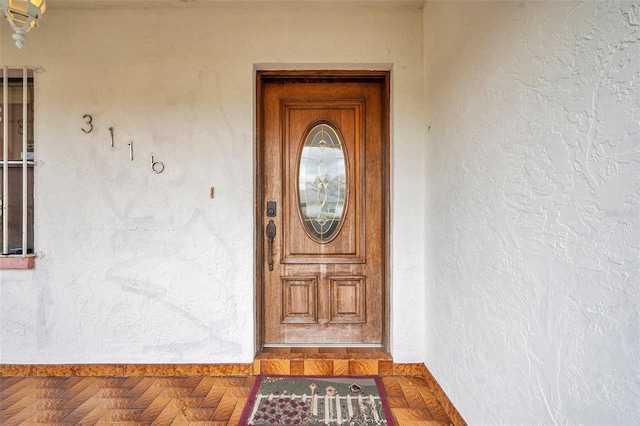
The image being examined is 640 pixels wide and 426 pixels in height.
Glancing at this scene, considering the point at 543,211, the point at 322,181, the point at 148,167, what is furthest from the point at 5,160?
the point at 543,211

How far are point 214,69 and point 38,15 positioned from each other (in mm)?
945

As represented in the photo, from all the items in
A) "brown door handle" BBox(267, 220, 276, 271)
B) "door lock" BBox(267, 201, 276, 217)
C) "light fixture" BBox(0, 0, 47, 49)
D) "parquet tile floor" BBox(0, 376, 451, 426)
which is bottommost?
"parquet tile floor" BBox(0, 376, 451, 426)

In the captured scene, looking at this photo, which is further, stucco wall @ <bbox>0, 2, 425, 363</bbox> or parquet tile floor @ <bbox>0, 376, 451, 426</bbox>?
stucco wall @ <bbox>0, 2, 425, 363</bbox>

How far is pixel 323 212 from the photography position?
7.79ft

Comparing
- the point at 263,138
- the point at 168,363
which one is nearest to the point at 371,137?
the point at 263,138

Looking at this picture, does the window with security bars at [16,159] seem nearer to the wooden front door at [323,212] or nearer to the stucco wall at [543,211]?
the wooden front door at [323,212]

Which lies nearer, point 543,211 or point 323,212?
point 543,211

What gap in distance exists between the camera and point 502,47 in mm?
1286

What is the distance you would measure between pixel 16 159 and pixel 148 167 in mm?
954

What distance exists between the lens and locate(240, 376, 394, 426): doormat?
1712 mm

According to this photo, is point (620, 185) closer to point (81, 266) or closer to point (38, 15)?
point (38, 15)

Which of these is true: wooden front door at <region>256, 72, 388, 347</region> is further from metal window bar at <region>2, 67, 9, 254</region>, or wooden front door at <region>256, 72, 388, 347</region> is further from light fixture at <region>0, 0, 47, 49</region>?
metal window bar at <region>2, 67, 9, 254</region>

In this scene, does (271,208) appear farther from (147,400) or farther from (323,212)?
(147,400)

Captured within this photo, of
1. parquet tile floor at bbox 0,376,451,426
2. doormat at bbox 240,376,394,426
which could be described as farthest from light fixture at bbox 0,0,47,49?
doormat at bbox 240,376,394,426
